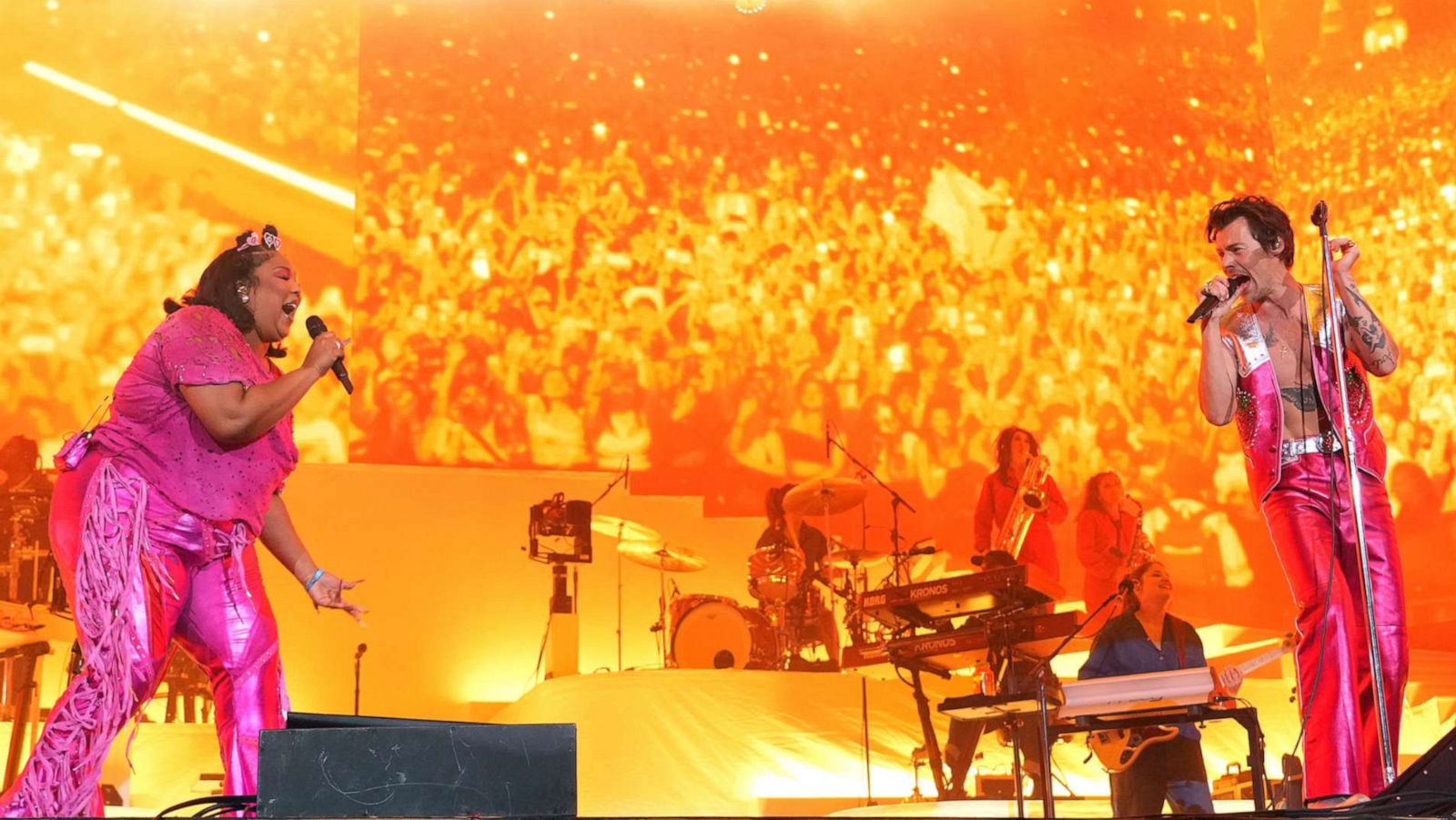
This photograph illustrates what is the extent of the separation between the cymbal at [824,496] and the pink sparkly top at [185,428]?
375 centimetres

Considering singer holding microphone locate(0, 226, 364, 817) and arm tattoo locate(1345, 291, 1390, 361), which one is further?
arm tattoo locate(1345, 291, 1390, 361)

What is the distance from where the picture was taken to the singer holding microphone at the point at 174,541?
96.2 inches

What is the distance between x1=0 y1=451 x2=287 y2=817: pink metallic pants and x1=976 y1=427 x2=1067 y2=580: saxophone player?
13.3 feet

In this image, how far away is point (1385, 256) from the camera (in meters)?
6.54

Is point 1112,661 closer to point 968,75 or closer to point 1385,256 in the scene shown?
point 1385,256

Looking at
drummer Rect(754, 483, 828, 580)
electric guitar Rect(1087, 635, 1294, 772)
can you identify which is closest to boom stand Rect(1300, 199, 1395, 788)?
electric guitar Rect(1087, 635, 1294, 772)

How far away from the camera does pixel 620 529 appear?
20.7 ft

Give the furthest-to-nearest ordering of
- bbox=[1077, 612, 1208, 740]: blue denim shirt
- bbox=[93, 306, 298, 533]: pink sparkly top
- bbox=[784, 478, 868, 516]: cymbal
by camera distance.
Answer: bbox=[784, 478, 868, 516]: cymbal
bbox=[1077, 612, 1208, 740]: blue denim shirt
bbox=[93, 306, 298, 533]: pink sparkly top

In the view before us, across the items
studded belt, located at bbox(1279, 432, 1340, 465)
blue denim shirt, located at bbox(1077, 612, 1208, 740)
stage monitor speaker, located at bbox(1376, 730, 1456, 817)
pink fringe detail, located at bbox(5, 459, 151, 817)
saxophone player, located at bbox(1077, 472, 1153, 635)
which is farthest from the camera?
saxophone player, located at bbox(1077, 472, 1153, 635)

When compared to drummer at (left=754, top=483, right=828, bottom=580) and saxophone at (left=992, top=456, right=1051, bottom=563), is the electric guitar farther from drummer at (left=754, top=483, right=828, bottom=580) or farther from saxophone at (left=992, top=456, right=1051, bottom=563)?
drummer at (left=754, top=483, right=828, bottom=580)

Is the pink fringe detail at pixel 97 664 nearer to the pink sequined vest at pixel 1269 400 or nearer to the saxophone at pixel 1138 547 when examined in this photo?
the pink sequined vest at pixel 1269 400

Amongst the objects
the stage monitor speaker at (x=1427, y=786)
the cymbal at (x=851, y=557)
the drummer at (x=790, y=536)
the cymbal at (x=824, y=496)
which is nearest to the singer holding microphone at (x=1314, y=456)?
the stage monitor speaker at (x=1427, y=786)

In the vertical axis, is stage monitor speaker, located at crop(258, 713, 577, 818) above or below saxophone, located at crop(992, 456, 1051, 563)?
below

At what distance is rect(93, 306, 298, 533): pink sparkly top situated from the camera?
8.55 feet
